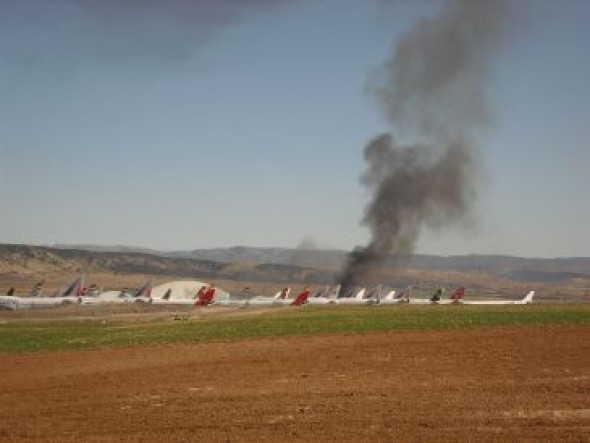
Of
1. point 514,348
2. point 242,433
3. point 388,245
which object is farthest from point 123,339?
point 388,245

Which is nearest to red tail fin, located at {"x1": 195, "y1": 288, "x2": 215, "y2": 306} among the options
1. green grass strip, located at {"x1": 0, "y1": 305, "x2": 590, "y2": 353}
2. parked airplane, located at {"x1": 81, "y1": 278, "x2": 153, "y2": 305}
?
parked airplane, located at {"x1": 81, "y1": 278, "x2": 153, "y2": 305}

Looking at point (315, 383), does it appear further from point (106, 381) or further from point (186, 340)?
point (186, 340)

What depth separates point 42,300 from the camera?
3816 inches

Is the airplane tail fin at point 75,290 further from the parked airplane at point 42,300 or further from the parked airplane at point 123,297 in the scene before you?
the parked airplane at point 123,297

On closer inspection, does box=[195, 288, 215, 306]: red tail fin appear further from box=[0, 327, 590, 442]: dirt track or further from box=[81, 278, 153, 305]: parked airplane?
box=[0, 327, 590, 442]: dirt track

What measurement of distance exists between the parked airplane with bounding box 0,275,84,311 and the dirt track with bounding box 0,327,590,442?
55763 mm

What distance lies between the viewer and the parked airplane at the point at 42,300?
91975 mm

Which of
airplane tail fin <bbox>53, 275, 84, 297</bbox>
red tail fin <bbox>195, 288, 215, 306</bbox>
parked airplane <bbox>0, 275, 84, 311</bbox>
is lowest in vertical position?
parked airplane <bbox>0, 275, 84, 311</bbox>

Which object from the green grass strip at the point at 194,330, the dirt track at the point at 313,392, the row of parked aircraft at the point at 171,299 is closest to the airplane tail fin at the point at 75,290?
the row of parked aircraft at the point at 171,299

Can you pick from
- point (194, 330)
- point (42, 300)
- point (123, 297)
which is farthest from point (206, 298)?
point (194, 330)

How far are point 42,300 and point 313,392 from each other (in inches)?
3110

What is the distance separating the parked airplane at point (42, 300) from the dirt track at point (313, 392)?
55.8 m

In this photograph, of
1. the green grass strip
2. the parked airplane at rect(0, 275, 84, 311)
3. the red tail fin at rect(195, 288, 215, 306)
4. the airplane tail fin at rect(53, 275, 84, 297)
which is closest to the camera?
the green grass strip

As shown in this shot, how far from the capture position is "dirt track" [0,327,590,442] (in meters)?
19.1
